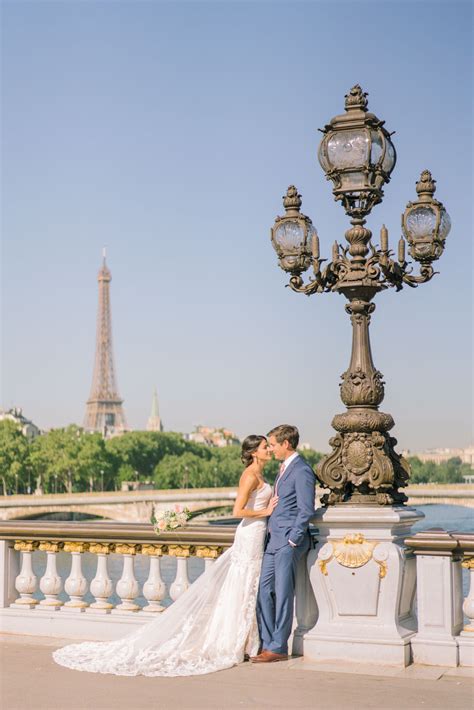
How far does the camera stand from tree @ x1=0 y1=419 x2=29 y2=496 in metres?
103

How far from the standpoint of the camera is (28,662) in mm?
8234

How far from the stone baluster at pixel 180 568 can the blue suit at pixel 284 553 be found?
95cm

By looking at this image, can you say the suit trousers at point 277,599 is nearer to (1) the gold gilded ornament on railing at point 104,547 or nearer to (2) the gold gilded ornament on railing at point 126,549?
(2) the gold gilded ornament on railing at point 126,549

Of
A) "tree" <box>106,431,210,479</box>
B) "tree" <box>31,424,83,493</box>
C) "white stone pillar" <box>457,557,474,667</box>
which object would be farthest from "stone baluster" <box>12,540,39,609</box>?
"tree" <box>106,431,210,479</box>

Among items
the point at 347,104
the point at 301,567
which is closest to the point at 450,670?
the point at 301,567

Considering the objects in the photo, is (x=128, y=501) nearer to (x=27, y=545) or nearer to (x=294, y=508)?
(x=27, y=545)

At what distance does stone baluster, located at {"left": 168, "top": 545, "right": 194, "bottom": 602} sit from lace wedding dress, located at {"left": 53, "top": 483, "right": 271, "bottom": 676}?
614 millimetres

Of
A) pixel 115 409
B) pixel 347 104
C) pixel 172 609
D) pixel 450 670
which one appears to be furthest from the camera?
pixel 115 409

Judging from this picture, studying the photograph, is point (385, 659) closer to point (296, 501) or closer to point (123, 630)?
point (296, 501)

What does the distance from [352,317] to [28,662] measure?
3577 mm

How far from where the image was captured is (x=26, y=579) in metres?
9.74

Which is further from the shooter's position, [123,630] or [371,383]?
[123,630]

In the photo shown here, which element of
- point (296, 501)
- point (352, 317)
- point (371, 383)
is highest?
point (352, 317)

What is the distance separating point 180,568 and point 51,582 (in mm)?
1247
